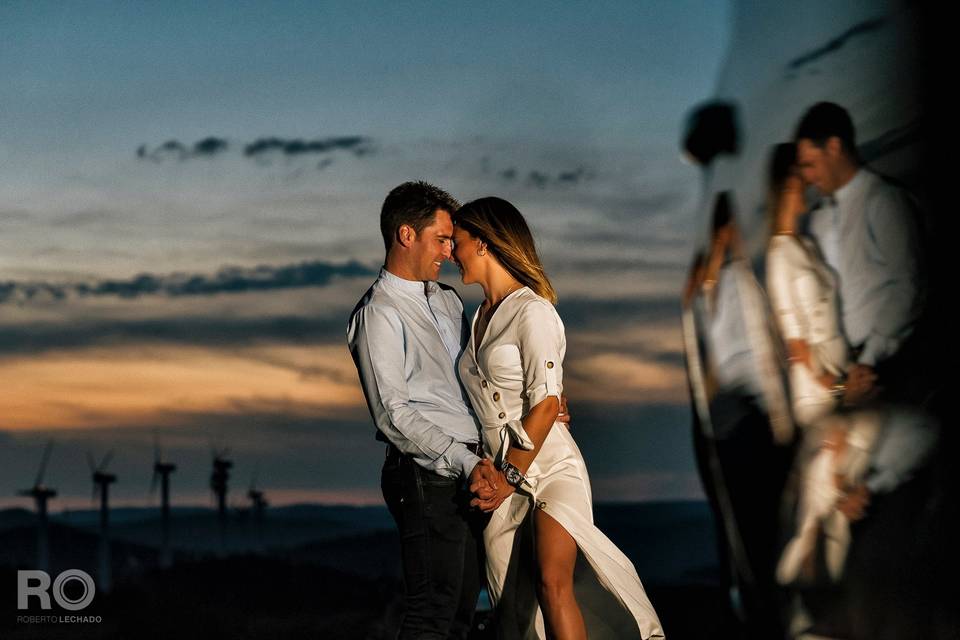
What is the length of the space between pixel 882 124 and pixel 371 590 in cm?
8375

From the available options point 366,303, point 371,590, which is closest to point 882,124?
point 366,303

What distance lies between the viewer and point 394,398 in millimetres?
3311

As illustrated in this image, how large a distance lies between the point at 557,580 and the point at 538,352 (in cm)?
58

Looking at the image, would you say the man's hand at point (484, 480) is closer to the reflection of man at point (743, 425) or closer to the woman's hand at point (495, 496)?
the woman's hand at point (495, 496)

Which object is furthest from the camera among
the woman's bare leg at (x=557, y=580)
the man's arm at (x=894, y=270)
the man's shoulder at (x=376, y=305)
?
the man's shoulder at (x=376, y=305)

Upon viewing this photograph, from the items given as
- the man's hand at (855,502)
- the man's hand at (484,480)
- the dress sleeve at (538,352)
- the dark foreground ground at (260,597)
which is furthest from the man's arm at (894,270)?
the dark foreground ground at (260,597)

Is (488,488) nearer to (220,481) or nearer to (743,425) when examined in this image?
(743,425)

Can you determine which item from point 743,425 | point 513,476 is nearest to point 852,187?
point 743,425

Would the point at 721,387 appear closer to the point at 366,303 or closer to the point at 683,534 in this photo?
the point at 366,303

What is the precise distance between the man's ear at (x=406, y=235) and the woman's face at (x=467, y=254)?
0.22 metres

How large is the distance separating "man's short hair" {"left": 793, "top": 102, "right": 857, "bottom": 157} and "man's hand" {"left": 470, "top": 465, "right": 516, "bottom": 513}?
1949mm

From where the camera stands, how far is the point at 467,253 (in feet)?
10.6

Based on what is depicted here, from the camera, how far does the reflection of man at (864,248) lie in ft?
3.80

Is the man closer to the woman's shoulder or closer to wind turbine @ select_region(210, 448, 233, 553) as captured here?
the woman's shoulder
